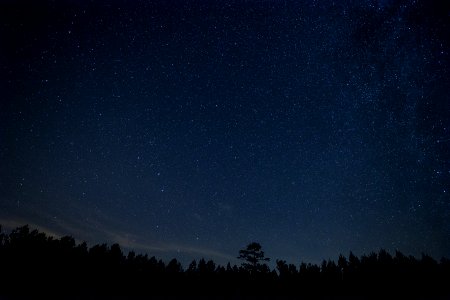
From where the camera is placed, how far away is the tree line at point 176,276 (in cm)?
1852

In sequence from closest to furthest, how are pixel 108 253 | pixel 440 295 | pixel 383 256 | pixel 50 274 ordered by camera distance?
pixel 440 295
pixel 50 274
pixel 383 256
pixel 108 253

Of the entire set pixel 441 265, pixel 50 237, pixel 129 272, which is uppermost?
pixel 441 265

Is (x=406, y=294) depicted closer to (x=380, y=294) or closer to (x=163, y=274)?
(x=380, y=294)

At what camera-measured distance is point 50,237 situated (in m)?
21.6

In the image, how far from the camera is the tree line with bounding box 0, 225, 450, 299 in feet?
A: 60.7

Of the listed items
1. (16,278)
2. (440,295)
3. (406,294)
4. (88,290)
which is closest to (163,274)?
(88,290)

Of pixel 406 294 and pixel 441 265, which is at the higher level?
pixel 441 265

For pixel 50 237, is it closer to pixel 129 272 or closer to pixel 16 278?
pixel 16 278

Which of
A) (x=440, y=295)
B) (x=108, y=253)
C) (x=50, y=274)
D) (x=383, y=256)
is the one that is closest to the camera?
(x=440, y=295)

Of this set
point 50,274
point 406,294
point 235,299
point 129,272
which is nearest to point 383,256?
point 406,294

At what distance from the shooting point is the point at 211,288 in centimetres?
2180

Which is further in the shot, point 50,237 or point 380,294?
point 50,237

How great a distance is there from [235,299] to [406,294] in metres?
11.1

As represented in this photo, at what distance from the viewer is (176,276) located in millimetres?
22375
